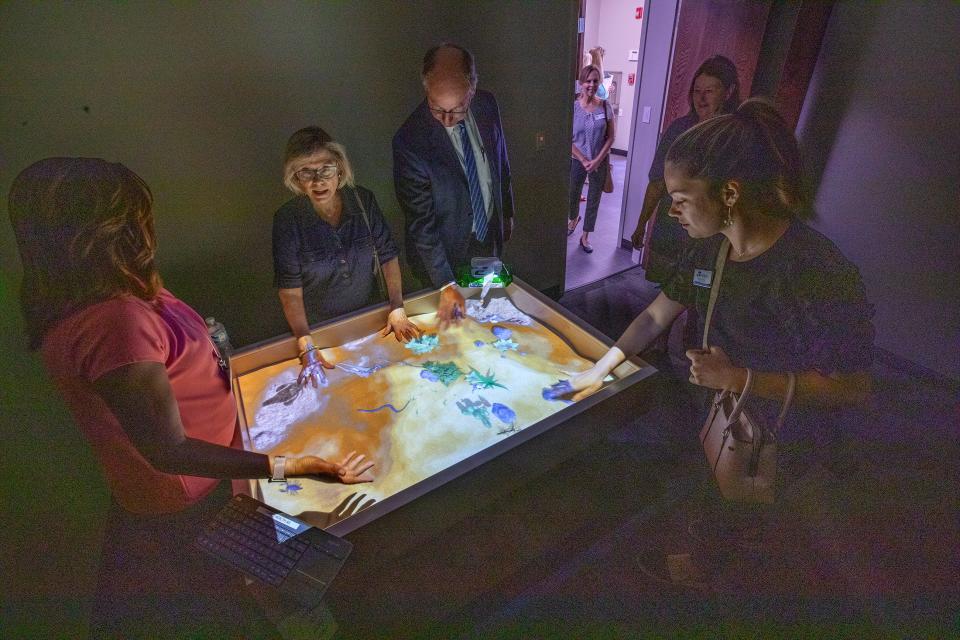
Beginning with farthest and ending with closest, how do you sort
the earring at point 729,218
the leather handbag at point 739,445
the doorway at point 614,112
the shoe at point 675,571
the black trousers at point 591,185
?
1. the black trousers at point 591,185
2. the doorway at point 614,112
3. the shoe at point 675,571
4. the leather handbag at point 739,445
5. the earring at point 729,218

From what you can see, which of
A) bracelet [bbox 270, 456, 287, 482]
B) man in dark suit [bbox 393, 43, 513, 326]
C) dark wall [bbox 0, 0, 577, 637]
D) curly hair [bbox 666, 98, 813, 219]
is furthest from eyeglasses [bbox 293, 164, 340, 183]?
curly hair [bbox 666, 98, 813, 219]

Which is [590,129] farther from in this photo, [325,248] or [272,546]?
[272,546]

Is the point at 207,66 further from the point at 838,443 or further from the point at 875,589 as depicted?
the point at 875,589

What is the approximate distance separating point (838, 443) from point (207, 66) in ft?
9.24

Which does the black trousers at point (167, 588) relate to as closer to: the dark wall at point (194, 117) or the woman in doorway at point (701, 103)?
the dark wall at point (194, 117)

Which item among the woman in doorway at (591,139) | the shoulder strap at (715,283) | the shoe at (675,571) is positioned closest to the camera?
the shoulder strap at (715,283)

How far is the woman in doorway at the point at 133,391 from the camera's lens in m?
1.24

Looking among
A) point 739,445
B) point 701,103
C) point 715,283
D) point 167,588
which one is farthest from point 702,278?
point 167,588

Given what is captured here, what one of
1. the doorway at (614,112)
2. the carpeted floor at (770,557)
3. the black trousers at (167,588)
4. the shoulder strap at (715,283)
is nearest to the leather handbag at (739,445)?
the shoulder strap at (715,283)

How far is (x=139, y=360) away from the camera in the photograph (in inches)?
49.1

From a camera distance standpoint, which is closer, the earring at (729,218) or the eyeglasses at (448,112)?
the earring at (729,218)

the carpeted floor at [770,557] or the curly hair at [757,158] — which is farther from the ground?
the curly hair at [757,158]

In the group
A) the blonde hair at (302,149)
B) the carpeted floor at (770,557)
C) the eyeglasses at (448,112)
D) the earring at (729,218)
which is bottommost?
the carpeted floor at (770,557)

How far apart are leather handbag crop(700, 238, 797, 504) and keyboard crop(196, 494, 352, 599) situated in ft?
4.52
